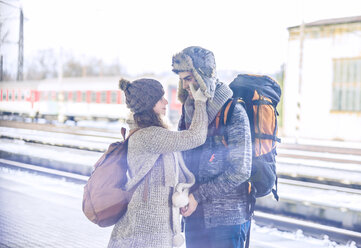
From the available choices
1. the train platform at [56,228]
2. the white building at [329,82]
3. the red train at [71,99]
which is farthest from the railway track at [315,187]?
the red train at [71,99]

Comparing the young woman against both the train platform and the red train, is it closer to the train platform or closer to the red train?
the train platform

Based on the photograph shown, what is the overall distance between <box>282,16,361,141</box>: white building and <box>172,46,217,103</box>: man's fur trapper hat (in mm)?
14917

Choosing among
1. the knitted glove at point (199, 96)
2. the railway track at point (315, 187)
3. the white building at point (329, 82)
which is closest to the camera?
the knitted glove at point (199, 96)

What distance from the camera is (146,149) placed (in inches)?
78.6

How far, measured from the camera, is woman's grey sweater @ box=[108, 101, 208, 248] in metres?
1.99

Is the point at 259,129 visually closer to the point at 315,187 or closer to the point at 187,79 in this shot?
the point at 187,79

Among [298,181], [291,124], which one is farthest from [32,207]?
[291,124]

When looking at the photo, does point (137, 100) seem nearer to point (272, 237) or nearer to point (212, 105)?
point (212, 105)

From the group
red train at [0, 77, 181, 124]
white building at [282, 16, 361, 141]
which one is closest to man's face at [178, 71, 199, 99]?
white building at [282, 16, 361, 141]

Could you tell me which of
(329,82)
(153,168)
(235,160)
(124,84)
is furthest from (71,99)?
(235,160)

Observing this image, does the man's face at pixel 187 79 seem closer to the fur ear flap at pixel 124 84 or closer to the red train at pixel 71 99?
the fur ear flap at pixel 124 84

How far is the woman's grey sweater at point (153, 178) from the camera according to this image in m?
1.99

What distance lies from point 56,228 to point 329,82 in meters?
14.9

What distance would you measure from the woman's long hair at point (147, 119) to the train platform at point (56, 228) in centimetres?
254
